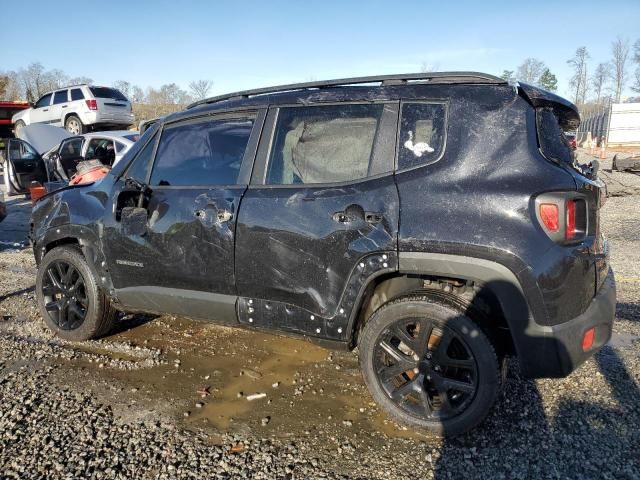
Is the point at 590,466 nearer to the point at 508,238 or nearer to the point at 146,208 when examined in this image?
the point at 508,238

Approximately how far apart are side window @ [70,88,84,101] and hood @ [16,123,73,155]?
273 cm

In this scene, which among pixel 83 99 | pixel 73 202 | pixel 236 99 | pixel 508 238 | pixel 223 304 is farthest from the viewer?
pixel 83 99

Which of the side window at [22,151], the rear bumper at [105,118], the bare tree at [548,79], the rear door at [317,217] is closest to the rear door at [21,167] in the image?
the side window at [22,151]

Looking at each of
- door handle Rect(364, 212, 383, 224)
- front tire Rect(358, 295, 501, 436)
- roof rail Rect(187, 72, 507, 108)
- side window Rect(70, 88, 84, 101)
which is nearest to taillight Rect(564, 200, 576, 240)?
front tire Rect(358, 295, 501, 436)

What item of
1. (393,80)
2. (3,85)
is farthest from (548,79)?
(393,80)

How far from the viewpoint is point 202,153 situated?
3492 millimetres

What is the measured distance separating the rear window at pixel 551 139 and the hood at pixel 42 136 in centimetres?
1391

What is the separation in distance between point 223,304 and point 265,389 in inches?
25.2

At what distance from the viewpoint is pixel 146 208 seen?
3.51 meters

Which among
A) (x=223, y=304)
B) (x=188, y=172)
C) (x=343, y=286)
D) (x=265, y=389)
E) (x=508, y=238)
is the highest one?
(x=188, y=172)

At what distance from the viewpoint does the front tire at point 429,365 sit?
2611mm

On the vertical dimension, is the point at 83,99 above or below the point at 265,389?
above

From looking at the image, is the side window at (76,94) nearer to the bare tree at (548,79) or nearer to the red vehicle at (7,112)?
the red vehicle at (7,112)

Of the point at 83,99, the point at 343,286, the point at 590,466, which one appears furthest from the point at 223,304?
the point at 83,99
